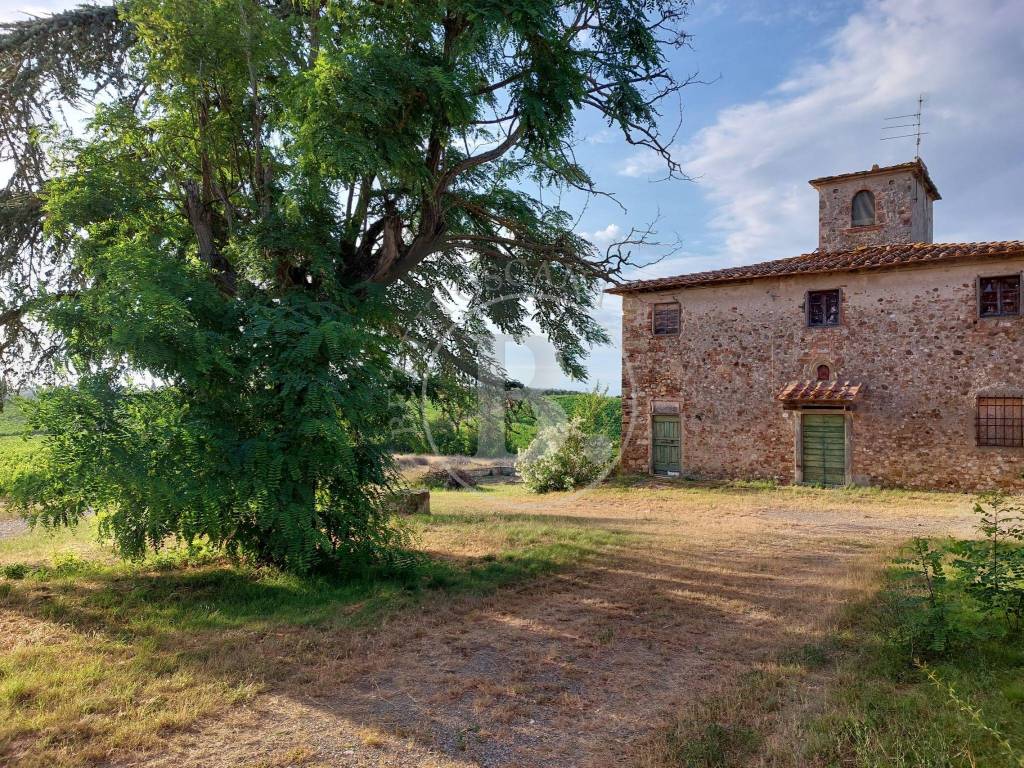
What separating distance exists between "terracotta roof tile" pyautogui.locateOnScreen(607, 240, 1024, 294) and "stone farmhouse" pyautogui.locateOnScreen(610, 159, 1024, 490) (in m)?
0.06

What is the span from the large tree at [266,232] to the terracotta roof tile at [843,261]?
9.13 m

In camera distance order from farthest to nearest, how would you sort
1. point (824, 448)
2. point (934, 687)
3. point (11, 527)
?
point (824, 448) < point (11, 527) < point (934, 687)

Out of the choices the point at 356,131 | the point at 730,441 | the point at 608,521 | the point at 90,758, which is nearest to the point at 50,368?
the point at 356,131

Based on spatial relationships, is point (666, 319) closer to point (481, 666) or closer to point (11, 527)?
point (481, 666)

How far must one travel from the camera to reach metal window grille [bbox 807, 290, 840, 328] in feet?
55.3

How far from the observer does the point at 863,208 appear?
772 inches

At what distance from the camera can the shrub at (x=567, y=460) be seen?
19688 mm

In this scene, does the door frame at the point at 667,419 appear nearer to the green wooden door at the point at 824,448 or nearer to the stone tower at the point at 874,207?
the green wooden door at the point at 824,448

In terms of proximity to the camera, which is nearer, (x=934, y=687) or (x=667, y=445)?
(x=934, y=687)

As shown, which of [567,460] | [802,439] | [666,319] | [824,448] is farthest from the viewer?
[567,460]

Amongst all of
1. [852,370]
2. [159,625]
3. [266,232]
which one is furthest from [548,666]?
[852,370]

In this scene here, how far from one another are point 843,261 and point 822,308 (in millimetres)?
1355

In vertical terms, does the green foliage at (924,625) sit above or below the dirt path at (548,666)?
above

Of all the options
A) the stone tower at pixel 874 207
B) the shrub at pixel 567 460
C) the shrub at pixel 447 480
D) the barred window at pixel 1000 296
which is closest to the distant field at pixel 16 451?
the shrub at pixel 567 460
